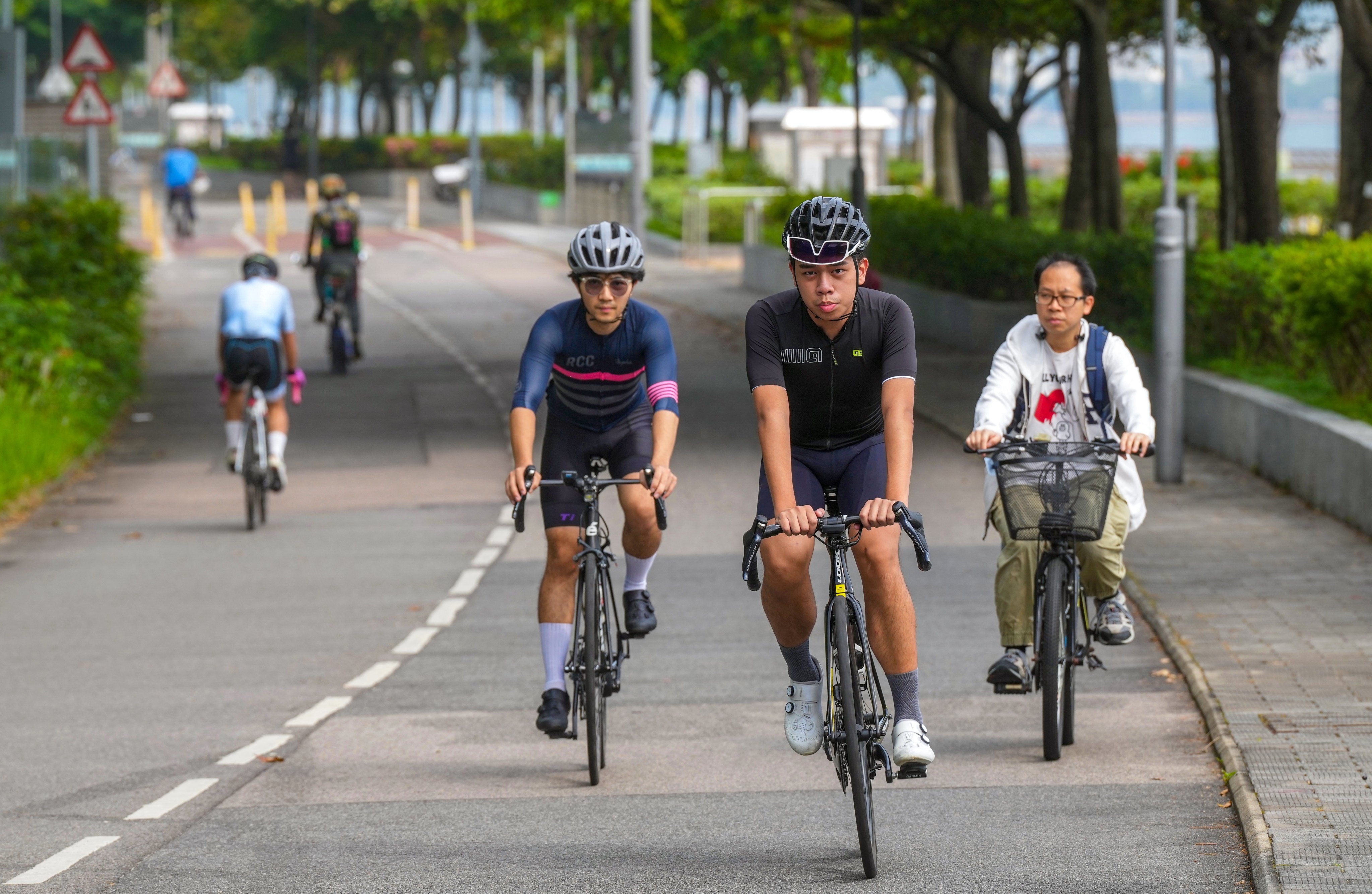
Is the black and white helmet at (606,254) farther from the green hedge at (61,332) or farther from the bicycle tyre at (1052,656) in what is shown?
the green hedge at (61,332)

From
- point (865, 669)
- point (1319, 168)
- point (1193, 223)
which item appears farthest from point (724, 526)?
point (1319, 168)

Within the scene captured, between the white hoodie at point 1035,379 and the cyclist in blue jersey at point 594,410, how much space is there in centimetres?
117

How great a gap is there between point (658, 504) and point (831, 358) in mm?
1466

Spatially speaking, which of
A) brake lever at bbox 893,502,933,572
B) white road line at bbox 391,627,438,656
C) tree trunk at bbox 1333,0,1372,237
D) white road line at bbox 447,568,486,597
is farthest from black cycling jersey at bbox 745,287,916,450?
tree trunk at bbox 1333,0,1372,237

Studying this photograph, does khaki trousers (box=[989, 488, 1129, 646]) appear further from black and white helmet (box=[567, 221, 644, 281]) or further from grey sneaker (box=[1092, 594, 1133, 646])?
black and white helmet (box=[567, 221, 644, 281])

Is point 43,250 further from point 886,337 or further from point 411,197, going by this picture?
point 411,197

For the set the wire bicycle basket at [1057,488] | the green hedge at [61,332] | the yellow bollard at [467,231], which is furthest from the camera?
the yellow bollard at [467,231]

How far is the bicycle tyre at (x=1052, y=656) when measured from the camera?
7.56 meters

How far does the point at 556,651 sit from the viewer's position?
782 centimetres

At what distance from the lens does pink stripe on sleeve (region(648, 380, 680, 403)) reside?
25.3ft

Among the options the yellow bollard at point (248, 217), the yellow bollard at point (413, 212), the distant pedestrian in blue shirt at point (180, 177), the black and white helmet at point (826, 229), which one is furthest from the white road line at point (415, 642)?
the yellow bollard at point (413, 212)

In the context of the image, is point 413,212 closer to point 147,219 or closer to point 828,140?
point 147,219

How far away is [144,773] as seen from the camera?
8.08 meters

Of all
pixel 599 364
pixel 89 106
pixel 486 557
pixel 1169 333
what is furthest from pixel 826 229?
pixel 89 106
